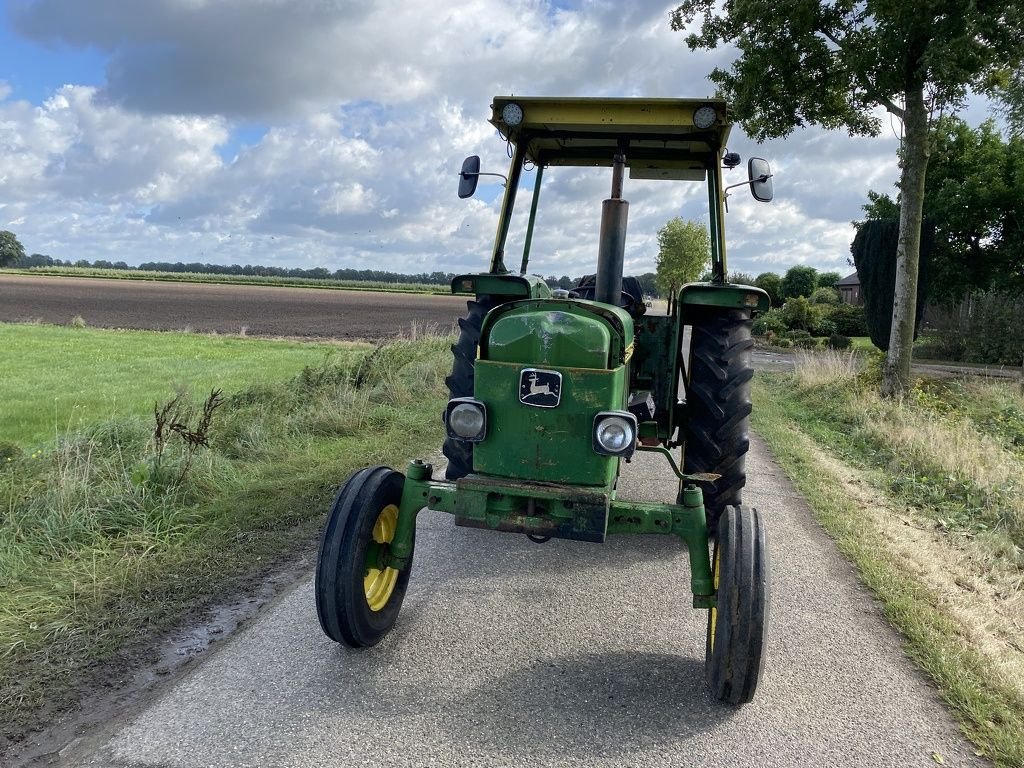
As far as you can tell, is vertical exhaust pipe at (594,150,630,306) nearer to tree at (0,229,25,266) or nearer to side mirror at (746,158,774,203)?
side mirror at (746,158,774,203)

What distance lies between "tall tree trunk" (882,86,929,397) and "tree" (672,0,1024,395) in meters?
0.01

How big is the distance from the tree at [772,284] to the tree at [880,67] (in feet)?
92.1

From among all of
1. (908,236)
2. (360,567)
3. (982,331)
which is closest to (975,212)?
(982,331)

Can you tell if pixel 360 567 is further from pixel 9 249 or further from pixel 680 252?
pixel 9 249

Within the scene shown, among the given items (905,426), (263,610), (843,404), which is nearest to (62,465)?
(263,610)

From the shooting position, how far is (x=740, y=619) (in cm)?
261

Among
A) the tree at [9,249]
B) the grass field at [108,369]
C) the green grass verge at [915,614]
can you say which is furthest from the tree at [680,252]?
the tree at [9,249]

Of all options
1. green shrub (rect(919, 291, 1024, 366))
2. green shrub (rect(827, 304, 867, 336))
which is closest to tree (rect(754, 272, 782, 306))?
green shrub (rect(827, 304, 867, 336))

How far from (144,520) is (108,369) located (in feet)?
34.1

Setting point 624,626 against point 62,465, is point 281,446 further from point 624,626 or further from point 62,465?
point 624,626

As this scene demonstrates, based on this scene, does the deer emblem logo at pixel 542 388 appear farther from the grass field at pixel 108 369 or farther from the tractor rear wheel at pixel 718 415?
the grass field at pixel 108 369

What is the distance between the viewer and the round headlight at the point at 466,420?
10.2 feet

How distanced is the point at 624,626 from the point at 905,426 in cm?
585

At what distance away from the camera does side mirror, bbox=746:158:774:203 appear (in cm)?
436
